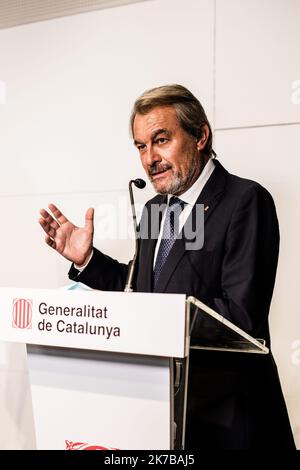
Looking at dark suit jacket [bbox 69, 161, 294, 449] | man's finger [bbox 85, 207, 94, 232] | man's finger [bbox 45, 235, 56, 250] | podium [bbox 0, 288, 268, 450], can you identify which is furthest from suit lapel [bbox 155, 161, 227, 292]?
podium [bbox 0, 288, 268, 450]

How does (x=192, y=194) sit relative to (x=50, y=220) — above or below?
above

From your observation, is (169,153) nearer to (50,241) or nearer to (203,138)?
(203,138)

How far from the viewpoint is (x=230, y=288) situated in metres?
1.62

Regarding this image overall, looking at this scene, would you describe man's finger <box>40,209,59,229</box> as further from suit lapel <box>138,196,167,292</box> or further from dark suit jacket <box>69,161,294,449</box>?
suit lapel <box>138,196,167,292</box>

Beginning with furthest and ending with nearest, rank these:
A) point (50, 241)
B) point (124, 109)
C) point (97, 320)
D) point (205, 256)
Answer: point (124, 109) → point (50, 241) → point (205, 256) → point (97, 320)

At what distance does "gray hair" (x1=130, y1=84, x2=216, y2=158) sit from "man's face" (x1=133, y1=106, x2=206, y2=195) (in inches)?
1.3

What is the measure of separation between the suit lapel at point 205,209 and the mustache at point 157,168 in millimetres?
227

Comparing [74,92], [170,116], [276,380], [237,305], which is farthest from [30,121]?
[276,380]

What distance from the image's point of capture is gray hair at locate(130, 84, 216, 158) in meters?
2.06

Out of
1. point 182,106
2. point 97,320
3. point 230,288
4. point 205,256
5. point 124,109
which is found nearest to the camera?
point 97,320

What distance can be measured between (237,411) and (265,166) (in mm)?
1080

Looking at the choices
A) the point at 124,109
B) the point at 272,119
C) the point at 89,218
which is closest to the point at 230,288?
the point at 89,218

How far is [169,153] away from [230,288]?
0.70 meters

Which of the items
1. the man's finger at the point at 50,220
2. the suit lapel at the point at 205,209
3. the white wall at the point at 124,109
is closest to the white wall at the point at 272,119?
the white wall at the point at 124,109
